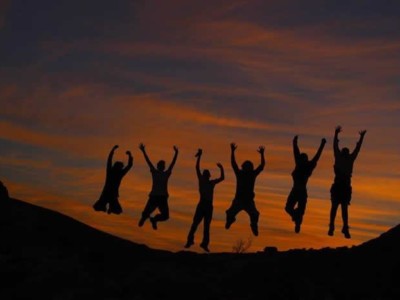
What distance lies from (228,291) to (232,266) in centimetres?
145

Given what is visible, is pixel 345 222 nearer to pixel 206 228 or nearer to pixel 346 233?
pixel 346 233

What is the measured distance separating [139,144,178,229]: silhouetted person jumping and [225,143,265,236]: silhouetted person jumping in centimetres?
221

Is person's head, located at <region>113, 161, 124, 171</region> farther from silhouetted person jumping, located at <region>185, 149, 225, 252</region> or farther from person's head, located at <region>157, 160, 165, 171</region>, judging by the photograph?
silhouetted person jumping, located at <region>185, 149, 225, 252</region>

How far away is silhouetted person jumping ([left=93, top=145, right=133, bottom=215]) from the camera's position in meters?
23.8

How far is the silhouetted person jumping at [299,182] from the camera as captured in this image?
73.0ft

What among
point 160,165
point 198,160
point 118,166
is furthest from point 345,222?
point 118,166

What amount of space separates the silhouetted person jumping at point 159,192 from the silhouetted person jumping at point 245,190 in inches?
86.9

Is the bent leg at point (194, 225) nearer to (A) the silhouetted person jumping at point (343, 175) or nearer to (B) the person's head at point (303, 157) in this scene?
(B) the person's head at point (303, 157)

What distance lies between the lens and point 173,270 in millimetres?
20562

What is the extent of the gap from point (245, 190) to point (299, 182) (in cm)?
175

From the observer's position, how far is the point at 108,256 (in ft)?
69.6

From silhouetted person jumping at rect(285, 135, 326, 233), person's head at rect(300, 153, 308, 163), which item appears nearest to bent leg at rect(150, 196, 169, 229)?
silhouetted person jumping at rect(285, 135, 326, 233)

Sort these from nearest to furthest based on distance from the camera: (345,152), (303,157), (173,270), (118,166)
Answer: (173,270)
(345,152)
(303,157)
(118,166)

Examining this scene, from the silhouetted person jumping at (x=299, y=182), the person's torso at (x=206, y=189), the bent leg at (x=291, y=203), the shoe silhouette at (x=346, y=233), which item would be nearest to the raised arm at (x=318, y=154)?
the silhouetted person jumping at (x=299, y=182)
